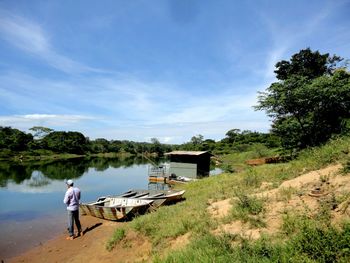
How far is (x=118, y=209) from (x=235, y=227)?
803 centimetres

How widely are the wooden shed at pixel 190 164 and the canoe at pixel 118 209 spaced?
15690 mm

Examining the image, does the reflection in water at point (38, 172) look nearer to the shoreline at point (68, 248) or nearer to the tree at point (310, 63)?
the shoreline at point (68, 248)

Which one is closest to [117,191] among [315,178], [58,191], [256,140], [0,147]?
[58,191]

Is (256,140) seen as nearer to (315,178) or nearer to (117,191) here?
(117,191)

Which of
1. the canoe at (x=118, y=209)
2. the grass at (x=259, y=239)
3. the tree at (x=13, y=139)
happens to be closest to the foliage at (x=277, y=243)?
the grass at (x=259, y=239)

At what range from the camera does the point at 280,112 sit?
2383 centimetres

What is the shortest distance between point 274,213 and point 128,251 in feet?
A: 16.0

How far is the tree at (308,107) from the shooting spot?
1988 centimetres

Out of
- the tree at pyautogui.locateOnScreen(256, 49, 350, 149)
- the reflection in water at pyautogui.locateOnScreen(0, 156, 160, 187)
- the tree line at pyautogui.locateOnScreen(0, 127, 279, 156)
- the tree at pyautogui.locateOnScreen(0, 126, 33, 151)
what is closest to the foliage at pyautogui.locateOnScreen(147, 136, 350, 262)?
the tree at pyautogui.locateOnScreen(256, 49, 350, 149)

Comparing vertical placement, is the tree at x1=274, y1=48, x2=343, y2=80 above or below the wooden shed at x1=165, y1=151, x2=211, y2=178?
above

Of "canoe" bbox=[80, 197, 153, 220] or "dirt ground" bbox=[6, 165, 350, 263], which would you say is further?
"canoe" bbox=[80, 197, 153, 220]

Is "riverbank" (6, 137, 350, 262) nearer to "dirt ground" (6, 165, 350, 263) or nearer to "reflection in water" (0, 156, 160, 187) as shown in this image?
"dirt ground" (6, 165, 350, 263)

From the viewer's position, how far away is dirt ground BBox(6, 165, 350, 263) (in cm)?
676

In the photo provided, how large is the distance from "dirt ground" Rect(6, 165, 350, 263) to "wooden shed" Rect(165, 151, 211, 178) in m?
19.7
